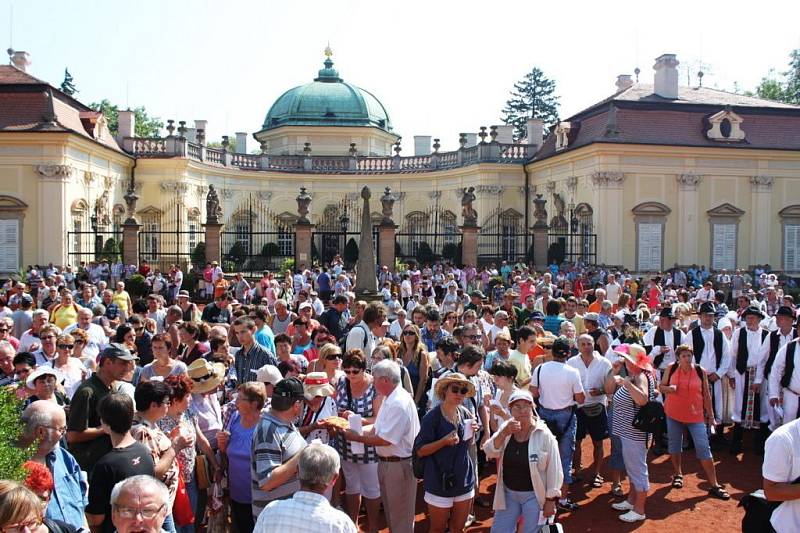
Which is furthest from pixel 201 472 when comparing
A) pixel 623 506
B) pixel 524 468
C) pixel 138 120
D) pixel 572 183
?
pixel 138 120

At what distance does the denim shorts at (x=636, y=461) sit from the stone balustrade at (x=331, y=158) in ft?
100

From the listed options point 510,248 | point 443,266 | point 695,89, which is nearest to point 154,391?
point 443,266

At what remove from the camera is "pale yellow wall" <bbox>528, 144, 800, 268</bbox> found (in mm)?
30562

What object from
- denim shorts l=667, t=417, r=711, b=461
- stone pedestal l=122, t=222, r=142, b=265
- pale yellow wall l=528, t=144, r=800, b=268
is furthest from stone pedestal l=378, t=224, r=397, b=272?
denim shorts l=667, t=417, r=711, b=461

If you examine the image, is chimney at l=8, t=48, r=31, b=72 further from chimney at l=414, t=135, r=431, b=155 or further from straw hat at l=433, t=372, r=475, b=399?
straw hat at l=433, t=372, r=475, b=399

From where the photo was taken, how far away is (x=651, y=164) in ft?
101

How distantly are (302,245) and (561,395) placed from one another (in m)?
19.4

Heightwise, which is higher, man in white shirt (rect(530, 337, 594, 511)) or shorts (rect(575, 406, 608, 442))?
man in white shirt (rect(530, 337, 594, 511))

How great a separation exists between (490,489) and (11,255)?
25685 mm

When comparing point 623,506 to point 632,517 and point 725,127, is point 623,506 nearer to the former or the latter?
point 632,517

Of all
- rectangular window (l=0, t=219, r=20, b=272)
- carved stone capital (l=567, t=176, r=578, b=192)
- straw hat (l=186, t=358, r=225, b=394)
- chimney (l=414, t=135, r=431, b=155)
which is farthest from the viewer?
chimney (l=414, t=135, r=431, b=155)

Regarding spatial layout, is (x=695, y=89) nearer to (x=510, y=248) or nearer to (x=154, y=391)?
(x=510, y=248)

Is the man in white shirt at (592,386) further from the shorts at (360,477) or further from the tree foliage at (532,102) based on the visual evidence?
the tree foliage at (532,102)

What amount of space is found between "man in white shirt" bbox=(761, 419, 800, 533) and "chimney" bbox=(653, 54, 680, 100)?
104 feet
